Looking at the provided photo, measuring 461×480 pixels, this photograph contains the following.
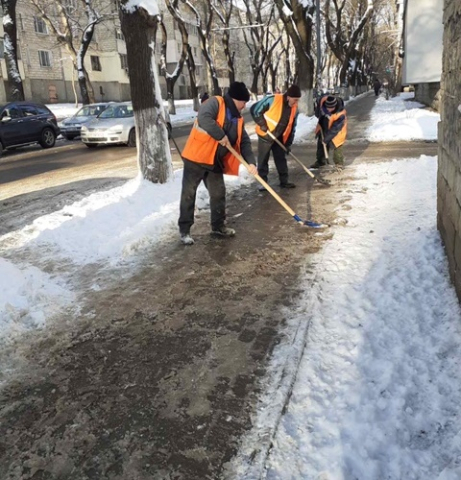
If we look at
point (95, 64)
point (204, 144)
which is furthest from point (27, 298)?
point (95, 64)

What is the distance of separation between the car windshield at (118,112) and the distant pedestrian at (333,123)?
868cm

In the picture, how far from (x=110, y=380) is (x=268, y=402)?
0.97 meters

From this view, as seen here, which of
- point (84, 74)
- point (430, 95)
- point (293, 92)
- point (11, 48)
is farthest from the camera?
point (84, 74)

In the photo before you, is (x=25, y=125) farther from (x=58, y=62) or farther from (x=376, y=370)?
(x=58, y=62)

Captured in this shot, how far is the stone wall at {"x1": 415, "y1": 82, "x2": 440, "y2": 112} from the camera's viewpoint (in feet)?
65.0

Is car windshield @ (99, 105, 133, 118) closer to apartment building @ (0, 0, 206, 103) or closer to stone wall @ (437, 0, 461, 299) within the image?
stone wall @ (437, 0, 461, 299)

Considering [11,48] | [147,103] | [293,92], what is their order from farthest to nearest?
1. [11,48]
2. [147,103]
3. [293,92]

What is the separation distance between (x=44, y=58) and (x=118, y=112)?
3190 cm

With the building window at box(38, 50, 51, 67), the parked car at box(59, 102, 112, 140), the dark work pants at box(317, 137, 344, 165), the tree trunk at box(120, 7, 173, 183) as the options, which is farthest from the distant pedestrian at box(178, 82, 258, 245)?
the building window at box(38, 50, 51, 67)

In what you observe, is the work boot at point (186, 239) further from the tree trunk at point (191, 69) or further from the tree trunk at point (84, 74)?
the tree trunk at point (191, 69)

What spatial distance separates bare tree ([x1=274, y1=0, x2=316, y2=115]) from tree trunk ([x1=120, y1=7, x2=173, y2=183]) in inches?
563

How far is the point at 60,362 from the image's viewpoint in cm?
321

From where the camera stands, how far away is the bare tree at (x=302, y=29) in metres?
20.6

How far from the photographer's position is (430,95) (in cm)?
2294
